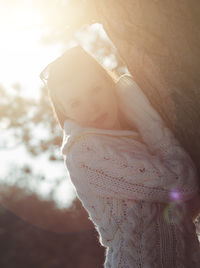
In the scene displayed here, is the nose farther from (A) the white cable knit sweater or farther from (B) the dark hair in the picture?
(B) the dark hair

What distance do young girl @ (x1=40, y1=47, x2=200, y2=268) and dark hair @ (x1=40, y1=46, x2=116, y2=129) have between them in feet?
0.44

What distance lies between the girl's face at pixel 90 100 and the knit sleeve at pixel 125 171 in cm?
16

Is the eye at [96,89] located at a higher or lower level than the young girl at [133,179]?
higher

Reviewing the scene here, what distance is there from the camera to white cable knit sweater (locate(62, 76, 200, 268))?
1.67 m

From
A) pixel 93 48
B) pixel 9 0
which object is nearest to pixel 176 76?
pixel 9 0

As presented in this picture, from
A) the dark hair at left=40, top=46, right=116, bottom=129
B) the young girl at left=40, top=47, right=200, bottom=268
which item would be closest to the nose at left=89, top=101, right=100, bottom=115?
the young girl at left=40, top=47, right=200, bottom=268

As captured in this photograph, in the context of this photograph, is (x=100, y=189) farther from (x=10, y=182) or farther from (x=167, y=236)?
(x=10, y=182)

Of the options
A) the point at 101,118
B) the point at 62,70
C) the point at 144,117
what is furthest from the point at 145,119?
the point at 62,70

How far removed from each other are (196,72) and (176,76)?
109mm

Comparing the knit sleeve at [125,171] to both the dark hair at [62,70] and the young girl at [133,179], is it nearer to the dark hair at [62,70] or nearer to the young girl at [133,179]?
the young girl at [133,179]

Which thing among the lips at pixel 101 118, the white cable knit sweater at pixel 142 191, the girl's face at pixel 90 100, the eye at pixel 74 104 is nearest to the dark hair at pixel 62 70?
the girl's face at pixel 90 100

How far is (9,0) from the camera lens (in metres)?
4.03

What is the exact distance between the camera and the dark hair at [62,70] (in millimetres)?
2055

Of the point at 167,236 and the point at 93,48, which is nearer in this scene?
the point at 167,236
